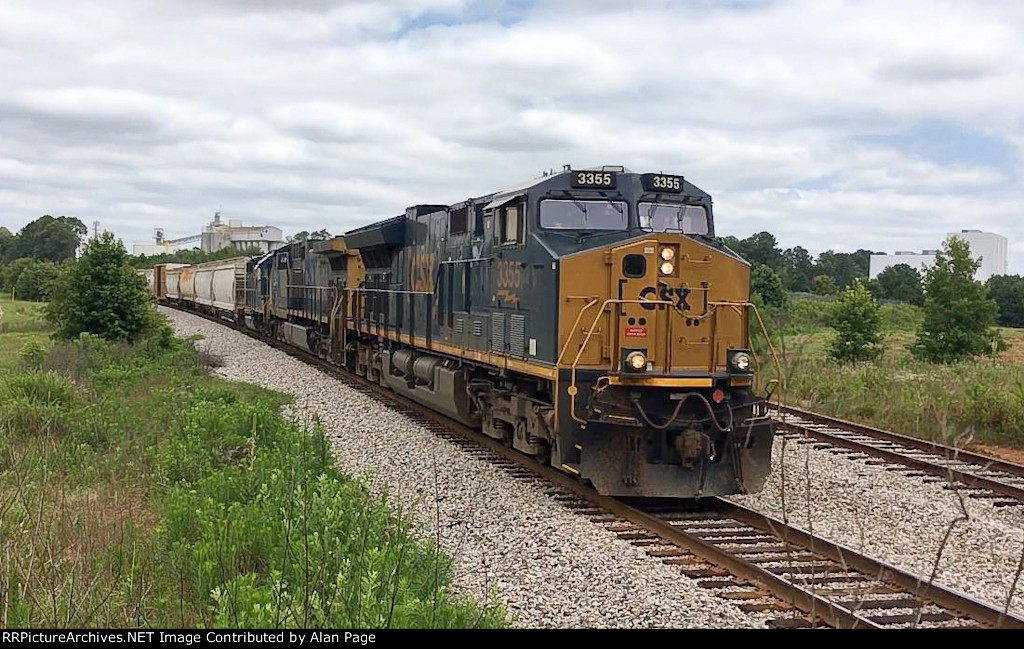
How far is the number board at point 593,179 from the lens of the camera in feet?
33.0

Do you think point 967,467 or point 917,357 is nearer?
point 967,467

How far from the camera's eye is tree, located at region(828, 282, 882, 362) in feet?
96.6

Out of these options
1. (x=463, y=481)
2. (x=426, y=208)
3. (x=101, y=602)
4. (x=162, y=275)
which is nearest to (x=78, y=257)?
(x=426, y=208)

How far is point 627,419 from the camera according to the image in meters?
8.84

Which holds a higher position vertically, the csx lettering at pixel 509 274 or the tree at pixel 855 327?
the csx lettering at pixel 509 274

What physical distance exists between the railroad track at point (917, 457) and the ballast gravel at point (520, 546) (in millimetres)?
2763

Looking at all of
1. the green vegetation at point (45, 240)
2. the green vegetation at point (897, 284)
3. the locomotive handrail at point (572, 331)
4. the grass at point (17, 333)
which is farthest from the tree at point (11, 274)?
the green vegetation at point (897, 284)

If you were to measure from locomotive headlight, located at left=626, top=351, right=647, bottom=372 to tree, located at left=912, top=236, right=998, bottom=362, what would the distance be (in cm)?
2548

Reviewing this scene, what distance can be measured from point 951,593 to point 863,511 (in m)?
3.02

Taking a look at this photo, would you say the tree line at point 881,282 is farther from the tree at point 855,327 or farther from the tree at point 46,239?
the tree at point 46,239

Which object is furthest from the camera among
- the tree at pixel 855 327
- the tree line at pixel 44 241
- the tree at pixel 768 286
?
the tree line at pixel 44 241

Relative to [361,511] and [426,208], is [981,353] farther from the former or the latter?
[361,511]

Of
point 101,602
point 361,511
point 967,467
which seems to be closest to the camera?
point 101,602

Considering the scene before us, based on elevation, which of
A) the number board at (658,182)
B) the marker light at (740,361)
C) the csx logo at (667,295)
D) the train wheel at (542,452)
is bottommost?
the train wheel at (542,452)
